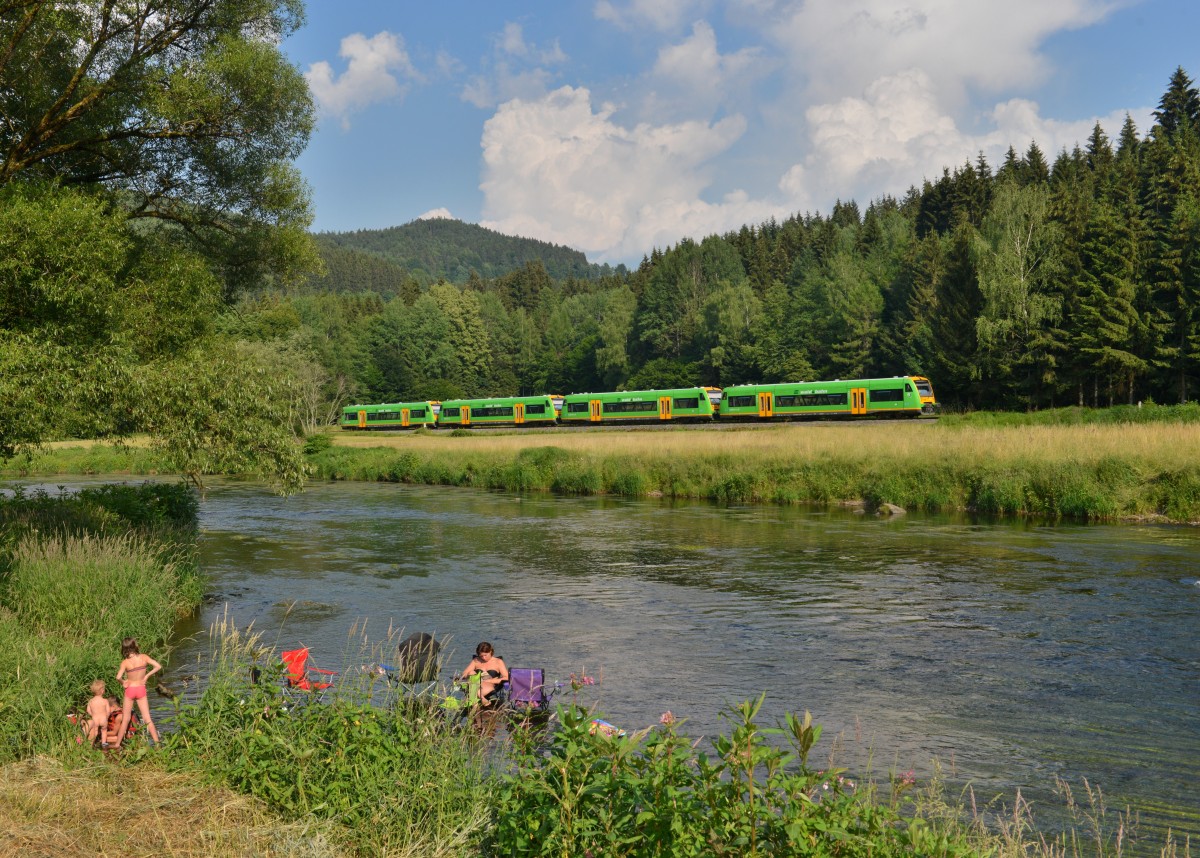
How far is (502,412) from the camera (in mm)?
86812

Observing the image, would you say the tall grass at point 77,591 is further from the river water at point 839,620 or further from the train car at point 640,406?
the train car at point 640,406

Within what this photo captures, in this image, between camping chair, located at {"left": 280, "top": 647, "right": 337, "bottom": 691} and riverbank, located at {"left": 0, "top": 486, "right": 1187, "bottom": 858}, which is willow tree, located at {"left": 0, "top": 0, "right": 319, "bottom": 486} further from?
riverbank, located at {"left": 0, "top": 486, "right": 1187, "bottom": 858}

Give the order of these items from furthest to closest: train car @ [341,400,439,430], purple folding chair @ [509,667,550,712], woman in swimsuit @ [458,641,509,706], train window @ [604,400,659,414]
→ train car @ [341,400,439,430], train window @ [604,400,659,414], woman in swimsuit @ [458,641,509,706], purple folding chair @ [509,667,550,712]

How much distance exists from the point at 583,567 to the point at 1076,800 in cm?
1589

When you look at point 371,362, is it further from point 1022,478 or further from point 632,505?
point 1022,478

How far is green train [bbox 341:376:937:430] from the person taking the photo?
208 feet

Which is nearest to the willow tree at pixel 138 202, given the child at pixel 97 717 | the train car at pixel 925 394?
the child at pixel 97 717

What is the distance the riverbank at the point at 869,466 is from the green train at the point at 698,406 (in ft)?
23.2

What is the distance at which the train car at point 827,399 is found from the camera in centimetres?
6253

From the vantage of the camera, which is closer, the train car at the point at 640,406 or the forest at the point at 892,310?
the forest at the point at 892,310

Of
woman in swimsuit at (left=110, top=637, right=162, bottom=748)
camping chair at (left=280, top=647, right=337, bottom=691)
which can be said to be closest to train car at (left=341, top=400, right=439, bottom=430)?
camping chair at (left=280, top=647, right=337, bottom=691)

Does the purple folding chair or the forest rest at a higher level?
the forest

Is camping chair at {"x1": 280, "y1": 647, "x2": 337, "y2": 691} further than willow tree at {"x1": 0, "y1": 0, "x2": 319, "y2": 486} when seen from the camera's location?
No

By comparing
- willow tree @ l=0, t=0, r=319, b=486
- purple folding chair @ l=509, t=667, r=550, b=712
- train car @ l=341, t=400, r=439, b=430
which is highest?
willow tree @ l=0, t=0, r=319, b=486
